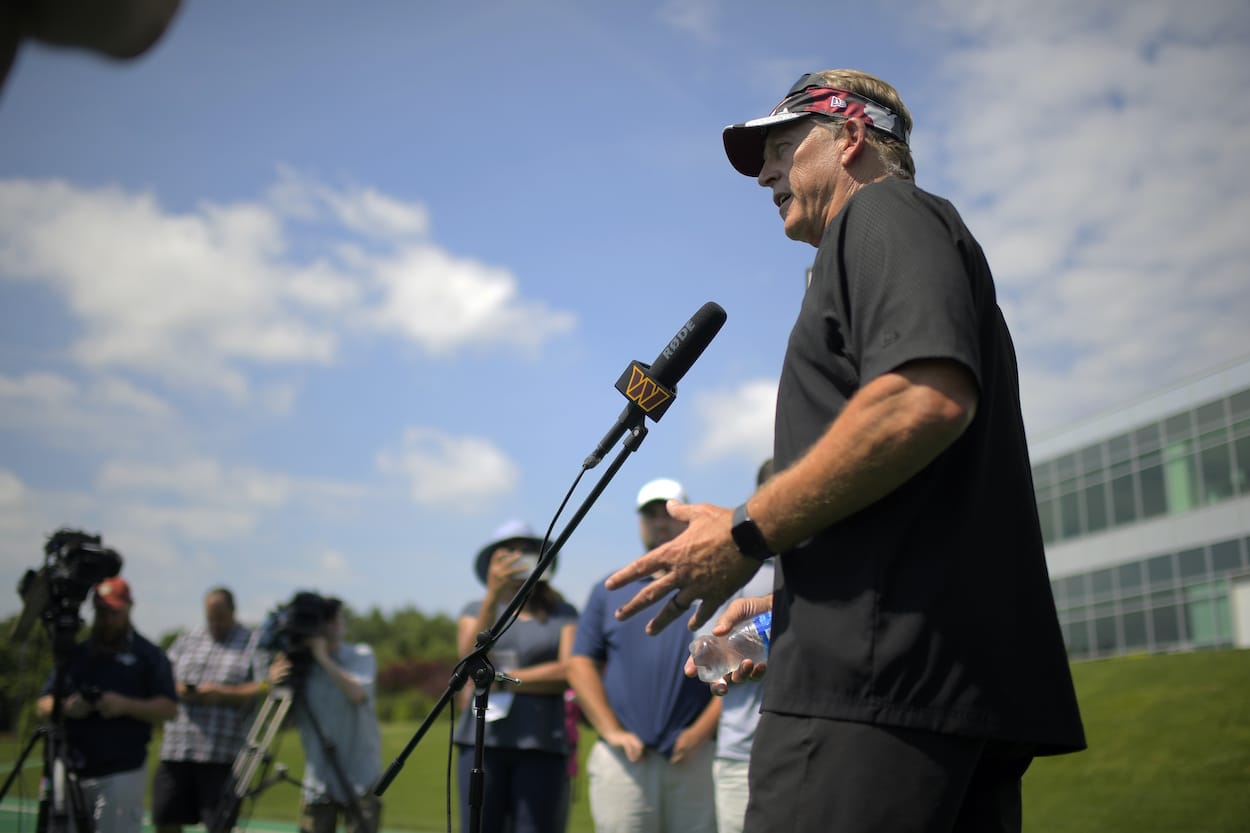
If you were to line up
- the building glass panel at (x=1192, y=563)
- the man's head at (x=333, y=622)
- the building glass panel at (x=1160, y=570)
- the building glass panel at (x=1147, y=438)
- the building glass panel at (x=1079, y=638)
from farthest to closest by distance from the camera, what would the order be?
the building glass panel at (x=1079, y=638) → the building glass panel at (x=1147, y=438) → the building glass panel at (x=1160, y=570) → the building glass panel at (x=1192, y=563) → the man's head at (x=333, y=622)

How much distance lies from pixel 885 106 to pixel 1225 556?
44066 millimetres

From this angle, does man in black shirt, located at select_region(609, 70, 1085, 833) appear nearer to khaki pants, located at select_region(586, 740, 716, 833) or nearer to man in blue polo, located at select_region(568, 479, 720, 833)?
man in blue polo, located at select_region(568, 479, 720, 833)

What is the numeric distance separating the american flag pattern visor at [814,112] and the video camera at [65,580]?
6.12 metres

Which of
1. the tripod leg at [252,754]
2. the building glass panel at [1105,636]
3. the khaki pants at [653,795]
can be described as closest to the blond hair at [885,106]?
the khaki pants at [653,795]

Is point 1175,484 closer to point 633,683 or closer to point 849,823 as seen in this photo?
point 633,683

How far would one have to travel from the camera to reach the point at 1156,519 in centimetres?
4391

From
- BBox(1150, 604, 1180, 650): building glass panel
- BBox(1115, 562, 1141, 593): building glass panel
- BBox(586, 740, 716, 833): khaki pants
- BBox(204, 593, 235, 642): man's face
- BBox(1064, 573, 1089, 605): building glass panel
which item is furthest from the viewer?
BBox(1064, 573, 1089, 605): building glass panel

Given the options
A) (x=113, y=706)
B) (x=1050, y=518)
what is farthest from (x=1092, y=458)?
(x=113, y=706)

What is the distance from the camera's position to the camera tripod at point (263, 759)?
7888 mm

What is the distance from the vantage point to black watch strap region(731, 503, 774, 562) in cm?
211

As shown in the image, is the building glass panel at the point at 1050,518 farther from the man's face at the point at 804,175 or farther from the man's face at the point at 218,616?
the man's face at the point at 804,175

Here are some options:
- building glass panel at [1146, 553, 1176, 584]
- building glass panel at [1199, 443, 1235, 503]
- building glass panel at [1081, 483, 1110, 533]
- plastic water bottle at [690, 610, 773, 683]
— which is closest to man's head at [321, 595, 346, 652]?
plastic water bottle at [690, 610, 773, 683]

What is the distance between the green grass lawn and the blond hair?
285 inches

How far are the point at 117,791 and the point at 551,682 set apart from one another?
11.2 feet
